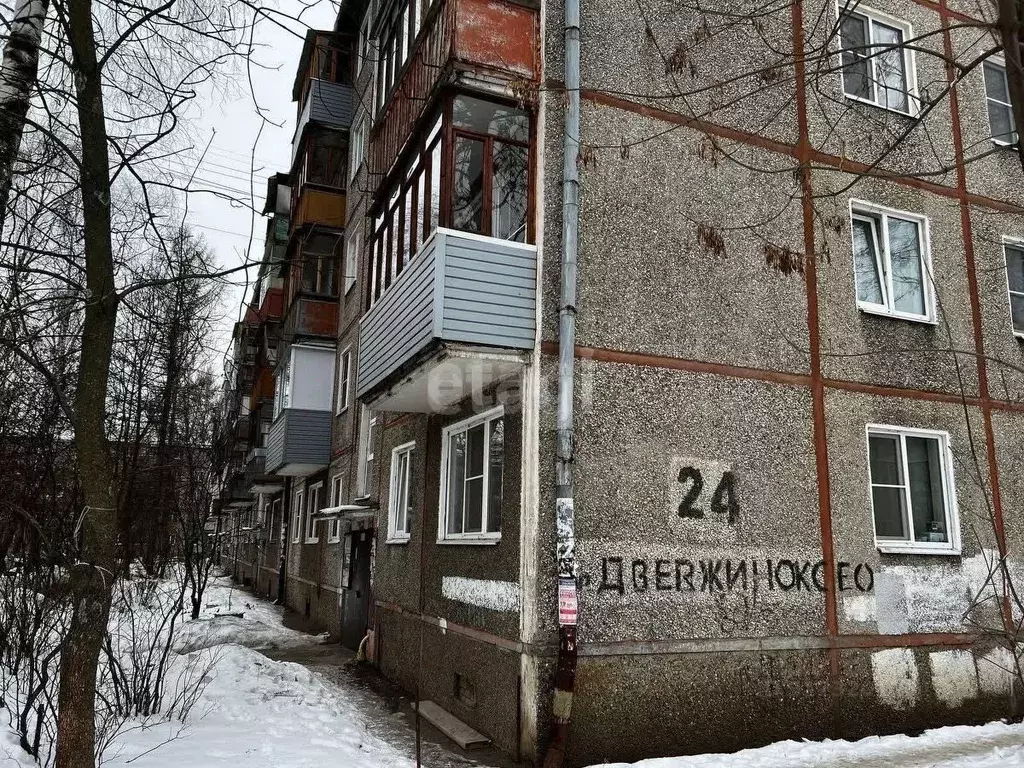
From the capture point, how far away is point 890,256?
9.15m

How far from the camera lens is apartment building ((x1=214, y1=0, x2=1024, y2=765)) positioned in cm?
696

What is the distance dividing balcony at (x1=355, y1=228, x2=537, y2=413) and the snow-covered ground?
11.3 feet

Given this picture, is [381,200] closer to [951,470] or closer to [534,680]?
[534,680]

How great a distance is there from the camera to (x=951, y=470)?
8.71 meters

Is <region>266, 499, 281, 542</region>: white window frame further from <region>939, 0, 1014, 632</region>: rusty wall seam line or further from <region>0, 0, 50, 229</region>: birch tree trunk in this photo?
<region>0, 0, 50, 229</region>: birch tree trunk

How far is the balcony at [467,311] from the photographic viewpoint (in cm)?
697

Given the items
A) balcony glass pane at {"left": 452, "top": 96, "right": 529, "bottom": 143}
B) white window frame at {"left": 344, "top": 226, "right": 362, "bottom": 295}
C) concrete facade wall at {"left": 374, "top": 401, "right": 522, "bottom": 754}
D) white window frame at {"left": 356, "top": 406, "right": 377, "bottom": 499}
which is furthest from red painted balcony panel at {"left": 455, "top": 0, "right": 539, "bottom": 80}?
white window frame at {"left": 344, "top": 226, "right": 362, "bottom": 295}

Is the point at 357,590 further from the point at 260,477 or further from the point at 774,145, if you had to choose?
the point at 260,477

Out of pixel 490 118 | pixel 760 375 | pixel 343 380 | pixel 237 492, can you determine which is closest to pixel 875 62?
pixel 760 375

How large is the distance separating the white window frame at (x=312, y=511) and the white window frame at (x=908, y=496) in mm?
12405

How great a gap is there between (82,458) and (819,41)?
9100 mm

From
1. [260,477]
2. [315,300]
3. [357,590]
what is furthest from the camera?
[260,477]

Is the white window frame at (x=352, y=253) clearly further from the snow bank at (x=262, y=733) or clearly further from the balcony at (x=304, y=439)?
the snow bank at (x=262, y=733)

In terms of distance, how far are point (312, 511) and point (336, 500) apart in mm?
2567
